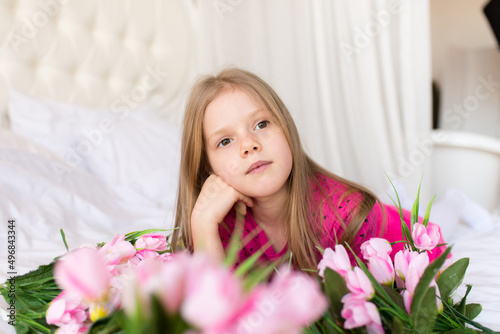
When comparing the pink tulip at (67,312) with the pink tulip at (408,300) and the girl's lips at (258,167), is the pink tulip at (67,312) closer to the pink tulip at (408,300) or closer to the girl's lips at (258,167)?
the pink tulip at (408,300)

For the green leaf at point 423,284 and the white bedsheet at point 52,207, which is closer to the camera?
the green leaf at point 423,284

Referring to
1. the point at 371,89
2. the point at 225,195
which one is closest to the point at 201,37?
the point at 371,89

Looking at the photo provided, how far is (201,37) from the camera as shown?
2271mm

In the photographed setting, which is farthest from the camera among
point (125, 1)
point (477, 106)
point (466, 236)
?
point (477, 106)

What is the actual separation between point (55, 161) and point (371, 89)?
1267mm

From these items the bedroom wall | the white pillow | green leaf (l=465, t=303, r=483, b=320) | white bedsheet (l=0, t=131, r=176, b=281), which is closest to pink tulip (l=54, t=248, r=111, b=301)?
green leaf (l=465, t=303, r=483, b=320)

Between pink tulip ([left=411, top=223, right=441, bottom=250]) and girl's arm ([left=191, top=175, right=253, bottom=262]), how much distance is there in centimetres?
43

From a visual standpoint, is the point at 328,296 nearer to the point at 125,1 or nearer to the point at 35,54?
the point at 35,54

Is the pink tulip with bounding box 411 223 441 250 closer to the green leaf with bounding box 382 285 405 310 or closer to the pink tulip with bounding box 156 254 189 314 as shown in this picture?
the green leaf with bounding box 382 285 405 310

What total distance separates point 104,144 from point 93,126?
0.10m

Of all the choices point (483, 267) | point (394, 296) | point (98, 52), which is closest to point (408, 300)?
point (394, 296)

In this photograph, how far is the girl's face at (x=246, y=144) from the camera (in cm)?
92

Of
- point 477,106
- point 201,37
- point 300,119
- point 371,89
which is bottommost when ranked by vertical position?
point 477,106

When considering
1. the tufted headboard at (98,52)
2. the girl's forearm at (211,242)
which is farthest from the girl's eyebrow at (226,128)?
the tufted headboard at (98,52)
